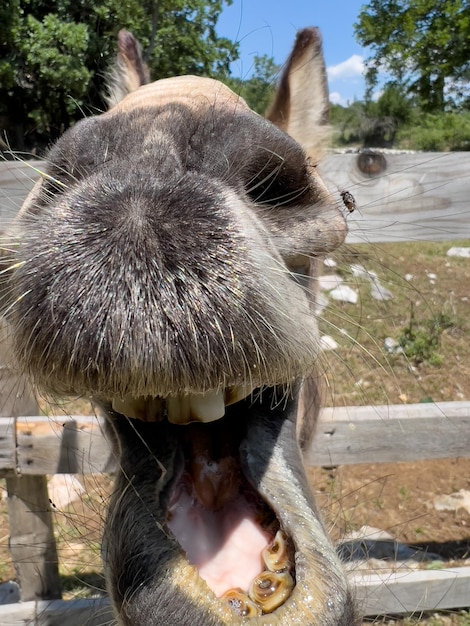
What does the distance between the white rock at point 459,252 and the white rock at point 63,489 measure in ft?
20.3

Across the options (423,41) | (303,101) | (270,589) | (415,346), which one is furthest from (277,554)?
(423,41)

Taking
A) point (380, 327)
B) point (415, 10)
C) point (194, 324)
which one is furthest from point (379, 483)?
point (415, 10)

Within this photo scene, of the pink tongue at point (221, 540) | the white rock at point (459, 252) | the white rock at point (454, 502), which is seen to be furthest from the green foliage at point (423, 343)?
the pink tongue at point (221, 540)

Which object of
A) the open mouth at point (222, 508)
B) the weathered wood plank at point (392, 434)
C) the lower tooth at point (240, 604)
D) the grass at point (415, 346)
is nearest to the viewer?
the lower tooth at point (240, 604)

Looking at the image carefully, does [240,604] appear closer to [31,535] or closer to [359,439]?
[359,439]

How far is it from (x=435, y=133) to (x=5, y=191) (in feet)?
128

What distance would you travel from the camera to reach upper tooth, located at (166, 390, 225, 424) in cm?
133

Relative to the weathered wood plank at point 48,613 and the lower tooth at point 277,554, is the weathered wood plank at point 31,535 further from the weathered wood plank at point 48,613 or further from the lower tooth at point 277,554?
the lower tooth at point 277,554

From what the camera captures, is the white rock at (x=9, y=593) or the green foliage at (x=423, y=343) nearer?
the white rock at (x=9, y=593)

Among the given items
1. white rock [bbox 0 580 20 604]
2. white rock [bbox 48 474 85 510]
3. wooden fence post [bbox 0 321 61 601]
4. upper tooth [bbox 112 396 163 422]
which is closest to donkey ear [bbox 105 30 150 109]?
wooden fence post [bbox 0 321 61 601]

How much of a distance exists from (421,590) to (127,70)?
309cm

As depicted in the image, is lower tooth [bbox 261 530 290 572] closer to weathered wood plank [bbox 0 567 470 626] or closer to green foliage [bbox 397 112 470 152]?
weathered wood plank [bbox 0 567 470 626]

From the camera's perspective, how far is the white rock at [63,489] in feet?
13.6

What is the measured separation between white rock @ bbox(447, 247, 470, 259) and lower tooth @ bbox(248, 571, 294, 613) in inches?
296
